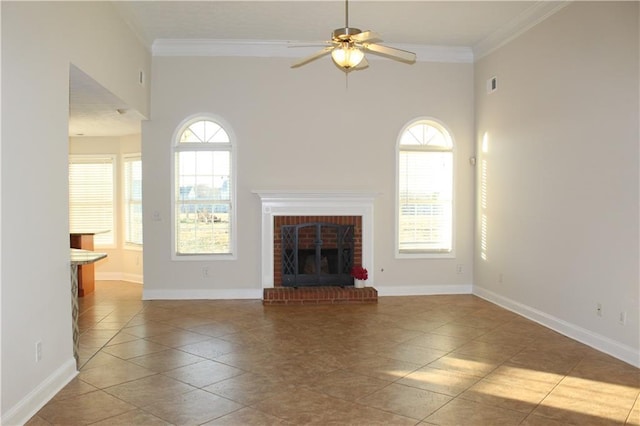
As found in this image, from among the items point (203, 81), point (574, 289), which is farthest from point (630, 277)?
point (203, 81)

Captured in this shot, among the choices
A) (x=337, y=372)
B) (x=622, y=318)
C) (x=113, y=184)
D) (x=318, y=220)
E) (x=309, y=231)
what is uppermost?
(x=113, y=184)

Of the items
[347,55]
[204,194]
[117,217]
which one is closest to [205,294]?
[204,194]

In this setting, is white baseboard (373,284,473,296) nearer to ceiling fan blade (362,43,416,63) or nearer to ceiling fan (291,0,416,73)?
ceiling fan blade (362,43,416,63)

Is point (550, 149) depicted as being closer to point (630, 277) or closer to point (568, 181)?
point (568, 181)

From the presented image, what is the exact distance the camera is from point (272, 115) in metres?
6.73

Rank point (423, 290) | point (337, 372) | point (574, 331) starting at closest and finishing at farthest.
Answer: point (337, 372)
point (574, 331)
point (423, 290)

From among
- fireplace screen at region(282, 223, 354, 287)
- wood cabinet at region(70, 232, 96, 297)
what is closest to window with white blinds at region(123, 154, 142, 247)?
wood cabinet at region(70, 232, 96, 297)

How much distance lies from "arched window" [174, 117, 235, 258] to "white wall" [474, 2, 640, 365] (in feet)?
11.9

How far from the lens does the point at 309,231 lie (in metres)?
6.75

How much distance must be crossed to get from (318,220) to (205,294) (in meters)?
1.87

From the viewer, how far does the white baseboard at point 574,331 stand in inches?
162

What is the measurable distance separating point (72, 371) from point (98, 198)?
5112 millimetres

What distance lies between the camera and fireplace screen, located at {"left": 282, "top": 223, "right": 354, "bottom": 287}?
665cm

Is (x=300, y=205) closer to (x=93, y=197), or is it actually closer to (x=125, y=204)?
(x=125, y=204)
